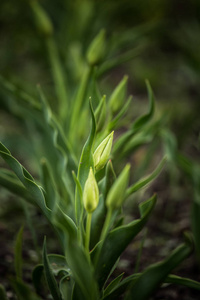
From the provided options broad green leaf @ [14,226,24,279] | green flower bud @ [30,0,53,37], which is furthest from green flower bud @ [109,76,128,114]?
green flower bud @ [30,0,53,37]

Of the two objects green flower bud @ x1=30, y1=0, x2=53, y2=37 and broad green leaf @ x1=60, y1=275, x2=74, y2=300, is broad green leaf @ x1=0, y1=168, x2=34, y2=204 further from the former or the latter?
green flower bud @ x1=30, y1=0, x2=53, y2=37

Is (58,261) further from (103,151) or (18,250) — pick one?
(103,151)

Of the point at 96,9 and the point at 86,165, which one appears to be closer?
the point at 86,165

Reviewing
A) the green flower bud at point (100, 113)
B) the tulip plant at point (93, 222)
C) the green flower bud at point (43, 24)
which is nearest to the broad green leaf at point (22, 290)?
the tulip plant at point (93, 222)

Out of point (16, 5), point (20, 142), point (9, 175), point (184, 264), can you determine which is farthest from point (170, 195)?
point (16, 5)

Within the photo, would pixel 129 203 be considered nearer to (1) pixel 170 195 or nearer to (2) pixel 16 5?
(1) pixel 170 195

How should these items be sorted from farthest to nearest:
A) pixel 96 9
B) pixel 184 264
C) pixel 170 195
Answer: pixel 96 9 → pixel 170 195 → pixel 184 264
